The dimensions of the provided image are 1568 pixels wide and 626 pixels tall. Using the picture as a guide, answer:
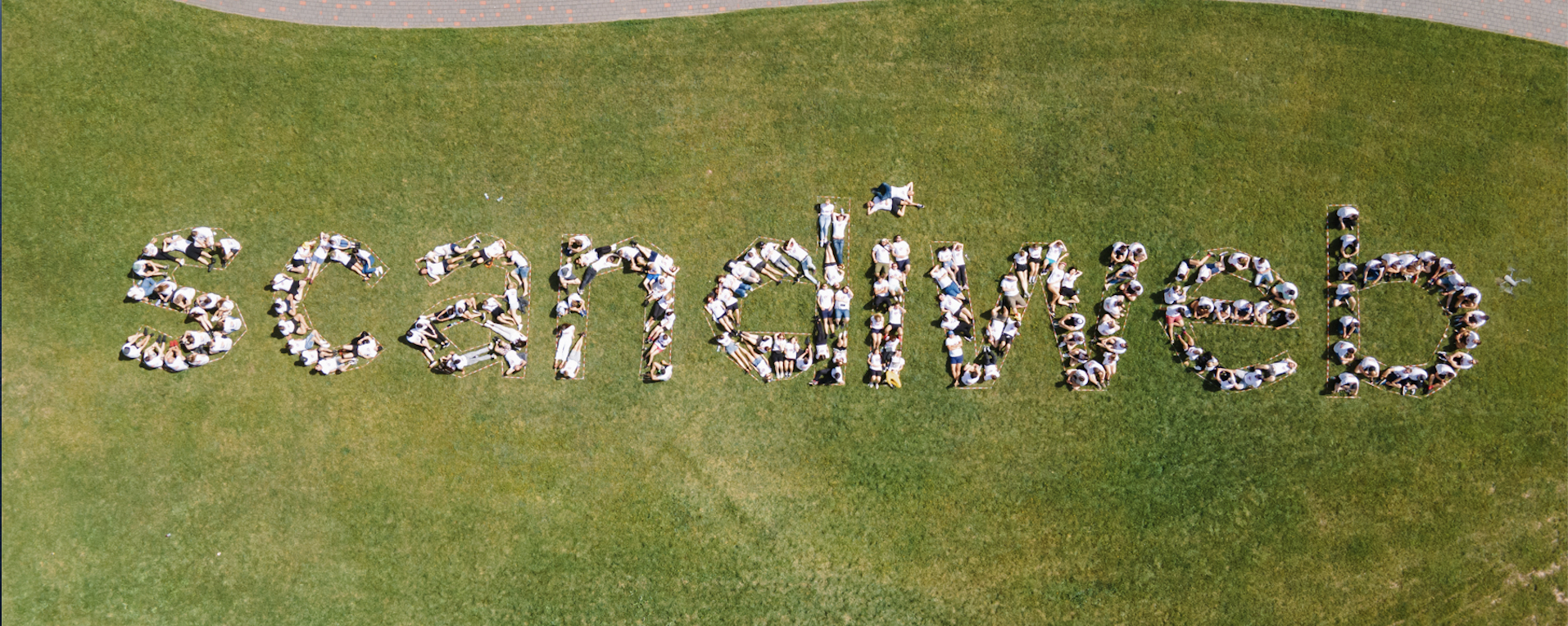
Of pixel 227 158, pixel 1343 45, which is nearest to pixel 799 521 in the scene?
pixel 227 158

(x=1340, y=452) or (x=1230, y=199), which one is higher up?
(x=1230, y=199)

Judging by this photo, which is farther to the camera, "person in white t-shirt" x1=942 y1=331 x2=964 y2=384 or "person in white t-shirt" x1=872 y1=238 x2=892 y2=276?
"person in white t-shirt" x1=872 y1=238 x2=892 y2=276

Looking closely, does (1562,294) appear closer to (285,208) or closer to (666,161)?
(666,161)

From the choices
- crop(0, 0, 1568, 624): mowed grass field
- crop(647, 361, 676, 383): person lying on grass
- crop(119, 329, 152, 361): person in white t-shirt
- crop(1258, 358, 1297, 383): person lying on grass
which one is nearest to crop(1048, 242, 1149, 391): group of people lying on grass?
crop(0, 0, 1568, 624): mowed grass field

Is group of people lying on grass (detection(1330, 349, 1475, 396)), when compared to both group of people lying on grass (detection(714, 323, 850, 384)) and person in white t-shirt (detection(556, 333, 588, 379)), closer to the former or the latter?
group of people lying on grass (detection(714, 323, 850, 384))

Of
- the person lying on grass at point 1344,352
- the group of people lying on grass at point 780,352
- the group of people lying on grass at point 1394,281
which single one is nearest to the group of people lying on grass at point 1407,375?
the group of people lying on grass at point 1394,281
